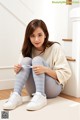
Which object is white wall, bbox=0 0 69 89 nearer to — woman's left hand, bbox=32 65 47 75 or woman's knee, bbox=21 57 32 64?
woman's knee, bbox=21 57 32 64

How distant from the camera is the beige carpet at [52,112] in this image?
1.39m

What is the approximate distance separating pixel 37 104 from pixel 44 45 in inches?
20.0

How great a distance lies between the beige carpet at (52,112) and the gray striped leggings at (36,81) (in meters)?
0.10

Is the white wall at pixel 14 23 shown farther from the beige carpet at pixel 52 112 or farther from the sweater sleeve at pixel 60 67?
the beige carpet at pixel 52 112

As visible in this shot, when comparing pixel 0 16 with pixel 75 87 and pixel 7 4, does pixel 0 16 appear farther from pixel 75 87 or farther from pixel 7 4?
pixel 75 87

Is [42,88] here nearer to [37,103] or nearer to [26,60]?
[37,103]

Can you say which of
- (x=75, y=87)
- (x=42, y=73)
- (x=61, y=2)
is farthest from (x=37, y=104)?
(x=61, y=2)

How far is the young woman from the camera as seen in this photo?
1.61m

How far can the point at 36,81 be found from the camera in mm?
1621

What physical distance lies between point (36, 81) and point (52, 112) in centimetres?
25

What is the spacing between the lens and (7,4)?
2.27 meters

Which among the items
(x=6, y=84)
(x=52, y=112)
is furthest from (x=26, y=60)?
(x=6, y=84)

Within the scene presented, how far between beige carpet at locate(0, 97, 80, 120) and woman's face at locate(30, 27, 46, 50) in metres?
0.43

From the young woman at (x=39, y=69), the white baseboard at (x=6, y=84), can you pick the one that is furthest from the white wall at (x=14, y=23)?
the young woman at (x=39, y=69)
